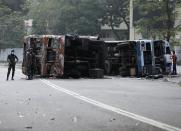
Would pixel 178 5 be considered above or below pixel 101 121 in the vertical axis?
above

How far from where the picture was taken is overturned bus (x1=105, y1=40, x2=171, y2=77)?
3350cm

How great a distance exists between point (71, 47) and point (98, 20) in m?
46.7

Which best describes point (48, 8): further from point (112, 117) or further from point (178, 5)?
point (112, 117)

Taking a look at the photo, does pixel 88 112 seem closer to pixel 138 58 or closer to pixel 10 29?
pixel 138 58

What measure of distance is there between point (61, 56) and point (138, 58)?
5293 mm

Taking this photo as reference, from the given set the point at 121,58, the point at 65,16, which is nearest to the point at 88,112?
the point at 121,58

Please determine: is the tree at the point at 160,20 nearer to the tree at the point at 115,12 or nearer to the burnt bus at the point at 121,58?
the burnt bus at the point at 121,58

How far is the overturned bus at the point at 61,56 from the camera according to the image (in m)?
30.7

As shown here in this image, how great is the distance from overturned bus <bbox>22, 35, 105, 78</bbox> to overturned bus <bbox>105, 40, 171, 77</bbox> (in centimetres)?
251

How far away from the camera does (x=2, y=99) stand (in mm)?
16812

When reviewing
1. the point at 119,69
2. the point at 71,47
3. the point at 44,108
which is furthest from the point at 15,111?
the point at 119,69

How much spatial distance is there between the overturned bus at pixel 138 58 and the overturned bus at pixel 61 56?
8.24 ft

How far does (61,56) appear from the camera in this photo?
1201 inches

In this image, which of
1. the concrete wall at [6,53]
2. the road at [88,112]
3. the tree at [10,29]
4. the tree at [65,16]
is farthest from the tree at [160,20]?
the concrete wall at [6,53]
